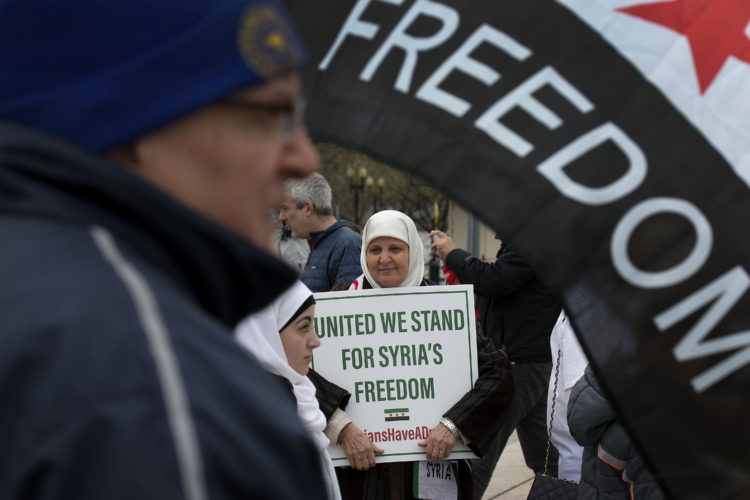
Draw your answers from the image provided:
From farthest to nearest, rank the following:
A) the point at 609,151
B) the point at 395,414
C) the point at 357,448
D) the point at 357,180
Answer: the point at 357,180, the point at 395,414, the point at 357,448, the point at 609,151

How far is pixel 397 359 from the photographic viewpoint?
454 centimetres

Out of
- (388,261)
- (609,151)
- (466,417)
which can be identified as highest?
(388,261)

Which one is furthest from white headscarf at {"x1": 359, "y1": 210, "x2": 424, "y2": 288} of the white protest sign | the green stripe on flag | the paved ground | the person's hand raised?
the paved ground

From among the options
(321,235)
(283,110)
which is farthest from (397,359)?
(283,110)

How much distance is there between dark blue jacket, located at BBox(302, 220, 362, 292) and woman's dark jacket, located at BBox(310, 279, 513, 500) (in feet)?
4.08

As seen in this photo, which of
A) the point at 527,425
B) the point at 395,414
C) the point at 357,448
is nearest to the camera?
the point at 357,448

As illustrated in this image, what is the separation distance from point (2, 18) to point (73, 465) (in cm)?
50

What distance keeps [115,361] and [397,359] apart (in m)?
3.83

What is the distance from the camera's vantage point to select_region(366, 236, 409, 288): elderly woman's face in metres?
4.73

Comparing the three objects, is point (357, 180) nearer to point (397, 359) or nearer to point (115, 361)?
point (397, 359)

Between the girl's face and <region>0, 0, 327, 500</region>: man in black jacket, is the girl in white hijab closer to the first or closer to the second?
the girl's face

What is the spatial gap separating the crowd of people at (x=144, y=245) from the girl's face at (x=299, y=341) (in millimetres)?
2680

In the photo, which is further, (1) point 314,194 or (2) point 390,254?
(1) point 314,194

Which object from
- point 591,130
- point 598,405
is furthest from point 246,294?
point 598,405
